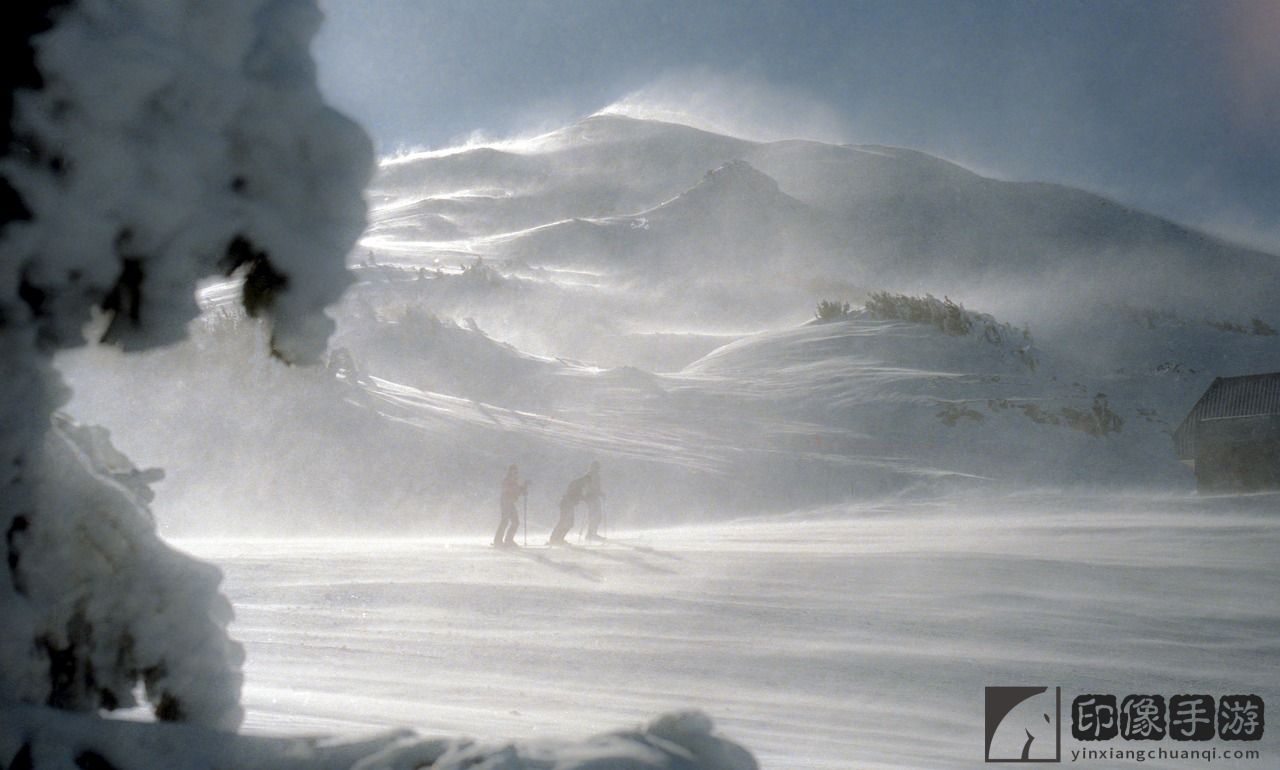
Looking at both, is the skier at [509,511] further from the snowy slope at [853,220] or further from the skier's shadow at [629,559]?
the snowy slope at [853,220]

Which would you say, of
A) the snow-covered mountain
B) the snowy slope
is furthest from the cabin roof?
the snowy slope

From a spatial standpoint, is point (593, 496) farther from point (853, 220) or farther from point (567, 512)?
point (853, 220)

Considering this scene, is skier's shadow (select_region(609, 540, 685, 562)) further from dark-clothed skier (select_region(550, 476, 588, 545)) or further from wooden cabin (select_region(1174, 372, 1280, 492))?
wooden cabin (select_region(1174, 372, 1280, 492))

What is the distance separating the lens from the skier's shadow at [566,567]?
995cm

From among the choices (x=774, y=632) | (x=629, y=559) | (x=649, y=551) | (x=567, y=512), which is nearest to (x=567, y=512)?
(x=567, y=512)

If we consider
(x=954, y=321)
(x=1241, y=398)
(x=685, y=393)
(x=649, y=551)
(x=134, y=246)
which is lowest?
(x=649, y=551)

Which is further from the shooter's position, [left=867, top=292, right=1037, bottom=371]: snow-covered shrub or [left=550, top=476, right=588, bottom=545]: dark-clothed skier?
[left=867, top=292, right=1037, bottom=371]: snow-covered shrub

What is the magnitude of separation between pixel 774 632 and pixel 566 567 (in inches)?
160

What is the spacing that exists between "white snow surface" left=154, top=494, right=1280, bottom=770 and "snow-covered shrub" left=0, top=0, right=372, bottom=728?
0.46 m

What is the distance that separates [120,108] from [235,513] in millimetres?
18242

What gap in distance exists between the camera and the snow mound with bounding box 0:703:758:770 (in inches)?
77.3

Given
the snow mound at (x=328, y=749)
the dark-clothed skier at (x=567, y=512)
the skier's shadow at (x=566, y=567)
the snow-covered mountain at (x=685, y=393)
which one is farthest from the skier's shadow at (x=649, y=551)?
the snow mound at (x=328, y=749)

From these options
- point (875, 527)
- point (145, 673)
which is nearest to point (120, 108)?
point (145, 673)

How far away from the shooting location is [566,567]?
425 inches
